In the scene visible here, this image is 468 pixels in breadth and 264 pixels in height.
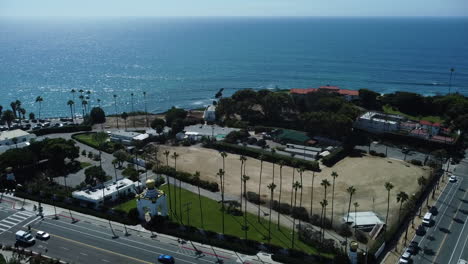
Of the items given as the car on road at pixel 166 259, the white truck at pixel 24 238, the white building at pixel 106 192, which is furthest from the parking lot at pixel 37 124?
the car on road at pixel 166 259

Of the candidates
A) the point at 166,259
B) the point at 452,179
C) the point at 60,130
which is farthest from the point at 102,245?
the point at 452,179

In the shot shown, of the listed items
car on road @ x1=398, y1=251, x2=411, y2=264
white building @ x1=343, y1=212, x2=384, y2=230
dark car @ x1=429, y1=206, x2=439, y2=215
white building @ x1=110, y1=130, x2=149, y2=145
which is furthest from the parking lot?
car on road @ x1=398, y1=251, x2=411, y2=264

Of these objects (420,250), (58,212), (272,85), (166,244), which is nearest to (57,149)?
(58,212)

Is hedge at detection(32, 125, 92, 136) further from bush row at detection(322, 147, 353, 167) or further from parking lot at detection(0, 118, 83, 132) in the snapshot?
bush row at detection(322, 147, 353, 167)

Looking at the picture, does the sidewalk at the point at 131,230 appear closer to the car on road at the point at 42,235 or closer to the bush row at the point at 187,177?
the car on road at the point at 42,235

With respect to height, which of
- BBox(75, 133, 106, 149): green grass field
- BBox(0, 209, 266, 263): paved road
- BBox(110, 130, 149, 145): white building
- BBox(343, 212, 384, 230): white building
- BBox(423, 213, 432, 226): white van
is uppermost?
BBox(110, 130, 149, 145): white building

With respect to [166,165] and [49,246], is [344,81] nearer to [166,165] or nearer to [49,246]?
[166,165]

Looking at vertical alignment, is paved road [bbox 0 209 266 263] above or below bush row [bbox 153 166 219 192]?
below
